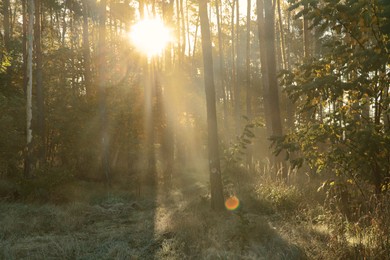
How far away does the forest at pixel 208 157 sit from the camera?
4.86m

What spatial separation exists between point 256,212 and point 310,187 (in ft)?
6.86

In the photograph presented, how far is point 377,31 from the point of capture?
181 inches

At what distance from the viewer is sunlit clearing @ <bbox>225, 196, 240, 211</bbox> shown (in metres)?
8.80

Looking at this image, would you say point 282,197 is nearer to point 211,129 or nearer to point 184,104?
point 211,129

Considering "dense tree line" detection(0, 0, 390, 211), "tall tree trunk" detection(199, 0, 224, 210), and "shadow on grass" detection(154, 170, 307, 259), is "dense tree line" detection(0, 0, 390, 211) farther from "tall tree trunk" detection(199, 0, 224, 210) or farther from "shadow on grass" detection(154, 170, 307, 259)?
"shadow on grass" detection(154, 170, 307, 259)

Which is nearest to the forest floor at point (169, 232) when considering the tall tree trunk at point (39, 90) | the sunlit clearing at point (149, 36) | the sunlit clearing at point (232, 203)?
the sunlit clearing at point (232, 203)

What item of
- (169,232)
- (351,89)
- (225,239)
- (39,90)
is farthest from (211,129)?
(39,90)

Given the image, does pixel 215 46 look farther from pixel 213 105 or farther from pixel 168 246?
pixel 168 246

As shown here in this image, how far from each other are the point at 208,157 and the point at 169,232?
2581mm

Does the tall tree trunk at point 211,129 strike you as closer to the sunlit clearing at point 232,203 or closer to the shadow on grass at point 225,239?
the sunlit clearing at point 232,203

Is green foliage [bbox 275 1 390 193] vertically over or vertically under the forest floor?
over

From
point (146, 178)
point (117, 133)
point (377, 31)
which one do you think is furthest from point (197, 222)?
point (117, 133)

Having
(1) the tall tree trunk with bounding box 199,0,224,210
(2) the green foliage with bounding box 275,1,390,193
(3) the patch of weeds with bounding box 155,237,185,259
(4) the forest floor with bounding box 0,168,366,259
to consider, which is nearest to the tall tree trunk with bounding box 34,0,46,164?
(4) the forest floor with bounding box 0,168,366,259

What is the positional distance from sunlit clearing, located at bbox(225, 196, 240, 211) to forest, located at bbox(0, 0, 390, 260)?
0.26ft
